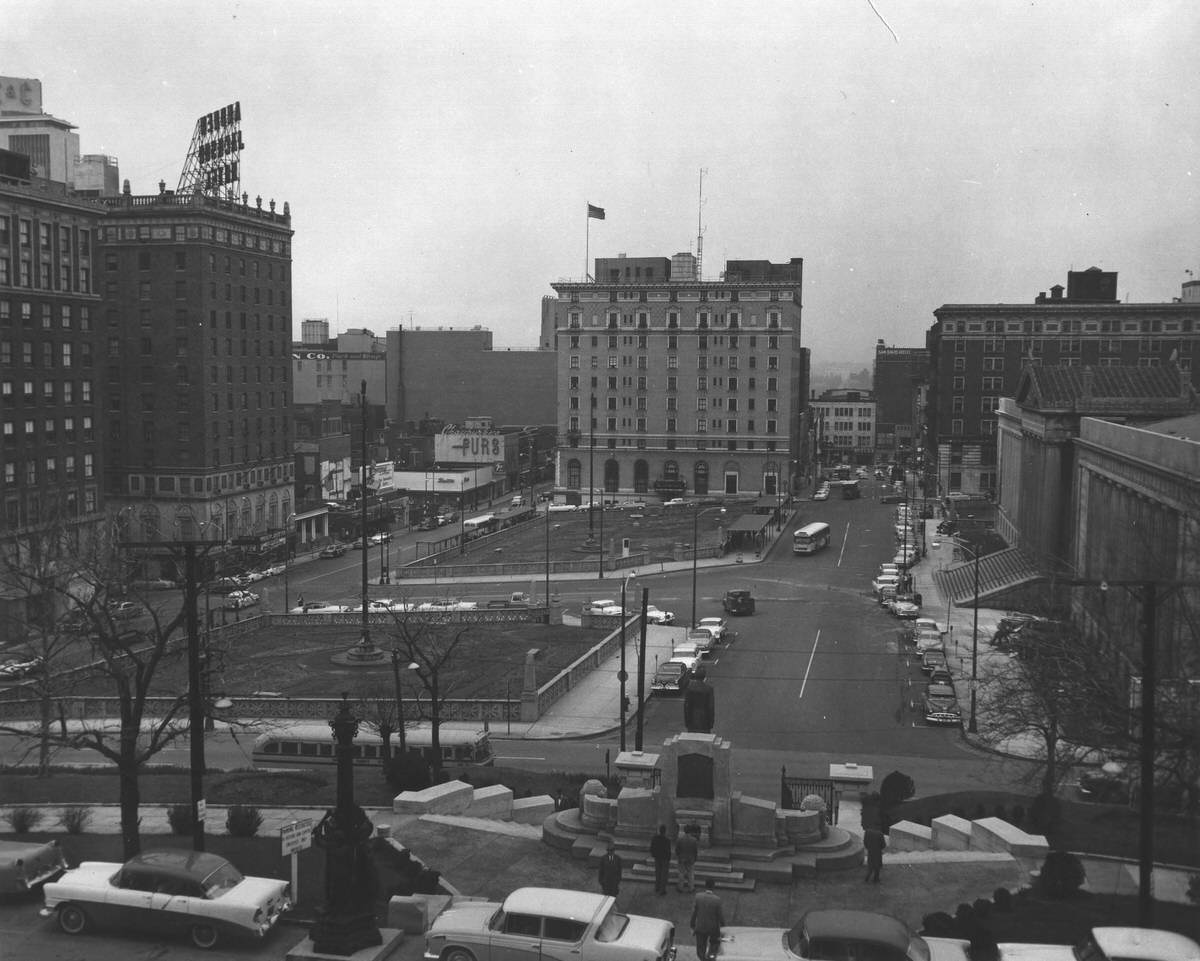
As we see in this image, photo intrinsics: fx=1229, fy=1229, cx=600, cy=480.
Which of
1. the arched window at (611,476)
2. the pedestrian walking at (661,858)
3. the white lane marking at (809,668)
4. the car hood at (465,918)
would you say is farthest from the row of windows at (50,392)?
the arched window at (611,476)

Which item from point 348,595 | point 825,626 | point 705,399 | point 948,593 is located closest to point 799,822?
point 825,626

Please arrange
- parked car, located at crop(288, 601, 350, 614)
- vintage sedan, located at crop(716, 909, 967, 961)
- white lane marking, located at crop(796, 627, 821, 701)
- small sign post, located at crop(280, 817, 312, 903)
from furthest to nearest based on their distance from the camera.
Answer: parked car, located at crop(288, 601, 350, 614)
white lane marking, located at crop(796, 627, 821, 701)
small sign post, located at crop(280, 817, 312, 903)
vintage sedan, located at crop(716, 909, 967, 961)

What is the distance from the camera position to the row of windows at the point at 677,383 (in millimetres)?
133125

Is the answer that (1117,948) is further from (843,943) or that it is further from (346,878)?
(346,878)

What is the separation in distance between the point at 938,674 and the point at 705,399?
86240 millimetres

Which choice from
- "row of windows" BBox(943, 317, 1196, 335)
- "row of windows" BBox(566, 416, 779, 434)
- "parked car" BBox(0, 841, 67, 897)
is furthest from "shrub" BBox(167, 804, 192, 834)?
"row of windows" BBox(943, 317, 1196, 335)

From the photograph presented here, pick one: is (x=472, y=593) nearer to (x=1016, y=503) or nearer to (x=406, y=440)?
(x=1016, y=503)

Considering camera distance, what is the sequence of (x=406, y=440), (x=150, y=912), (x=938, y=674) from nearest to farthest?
(x=150, y=912) < (x=938, y=674) < (x=406, y=440)

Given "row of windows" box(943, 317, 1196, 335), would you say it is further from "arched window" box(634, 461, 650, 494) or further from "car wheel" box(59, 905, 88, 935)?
"car wheel" box(59, 905, 88, 935)

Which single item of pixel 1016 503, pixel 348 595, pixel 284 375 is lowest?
pixel 348 595

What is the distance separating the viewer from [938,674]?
50.1 metres

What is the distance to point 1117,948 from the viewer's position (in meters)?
17.7

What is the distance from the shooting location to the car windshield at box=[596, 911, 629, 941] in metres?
18.7

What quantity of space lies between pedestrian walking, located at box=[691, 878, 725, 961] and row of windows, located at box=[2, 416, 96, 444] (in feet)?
208
